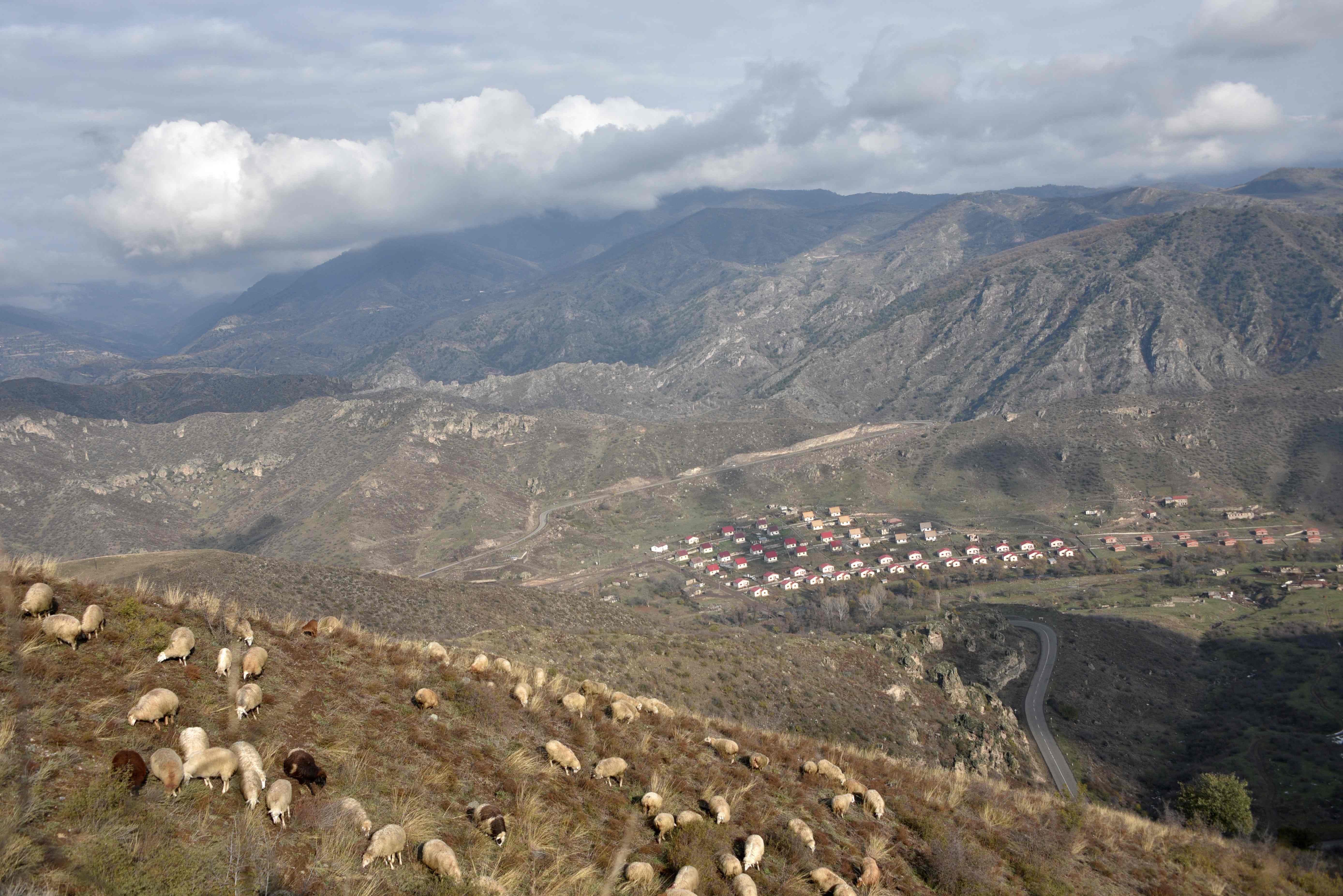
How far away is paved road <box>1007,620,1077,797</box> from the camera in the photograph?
35.9 metres

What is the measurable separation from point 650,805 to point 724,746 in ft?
13.2

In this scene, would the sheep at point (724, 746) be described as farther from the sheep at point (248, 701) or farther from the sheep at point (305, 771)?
the sheep at point (248, 701)

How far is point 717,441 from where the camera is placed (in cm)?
15062

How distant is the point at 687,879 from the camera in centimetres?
786

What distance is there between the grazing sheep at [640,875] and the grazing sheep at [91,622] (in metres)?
7.49

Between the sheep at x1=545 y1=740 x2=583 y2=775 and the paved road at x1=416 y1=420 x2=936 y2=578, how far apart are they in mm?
84216

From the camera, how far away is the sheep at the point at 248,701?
8.29m

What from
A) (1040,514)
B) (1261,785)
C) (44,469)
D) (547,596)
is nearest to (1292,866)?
(1261,785)

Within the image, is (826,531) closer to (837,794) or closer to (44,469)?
(837,794)

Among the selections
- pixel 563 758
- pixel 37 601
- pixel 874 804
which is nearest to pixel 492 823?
pixel 563 758

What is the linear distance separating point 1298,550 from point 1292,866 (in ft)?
332

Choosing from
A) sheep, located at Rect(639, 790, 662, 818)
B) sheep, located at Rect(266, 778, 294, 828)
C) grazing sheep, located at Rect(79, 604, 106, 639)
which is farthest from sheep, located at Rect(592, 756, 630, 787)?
grazing sheep, located at Rect(79, 604, 106, 639)

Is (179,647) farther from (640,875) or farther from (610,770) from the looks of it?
(640,875)

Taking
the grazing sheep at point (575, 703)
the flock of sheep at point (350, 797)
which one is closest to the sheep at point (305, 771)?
the flock of sheep at point (350, 797)
